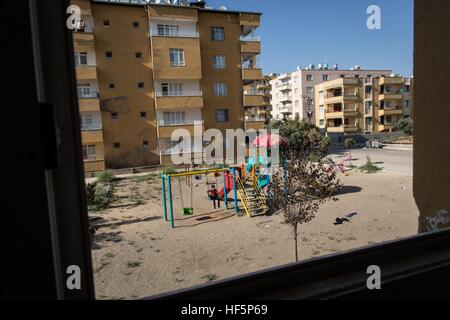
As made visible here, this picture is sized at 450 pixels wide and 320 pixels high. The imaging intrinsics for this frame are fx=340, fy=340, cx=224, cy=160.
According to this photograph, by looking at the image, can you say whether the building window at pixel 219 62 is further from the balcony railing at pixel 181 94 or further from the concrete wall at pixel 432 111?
the concrete wall at pixel 432 111

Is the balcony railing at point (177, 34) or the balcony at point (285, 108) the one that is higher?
the balcony railing at point (177, 34)

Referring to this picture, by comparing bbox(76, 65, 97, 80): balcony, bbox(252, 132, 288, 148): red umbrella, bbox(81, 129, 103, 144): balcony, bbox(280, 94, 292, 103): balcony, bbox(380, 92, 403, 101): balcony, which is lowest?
bbox(252, 132, 288, 148): red umbrella

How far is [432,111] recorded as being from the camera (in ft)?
6.54

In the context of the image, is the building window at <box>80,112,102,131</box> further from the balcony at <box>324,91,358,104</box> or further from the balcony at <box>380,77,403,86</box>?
the balcony at <box>380,77,403,86</box>

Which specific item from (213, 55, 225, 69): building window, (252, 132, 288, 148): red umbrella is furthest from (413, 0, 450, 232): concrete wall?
(213, 55, 225, 69): building window

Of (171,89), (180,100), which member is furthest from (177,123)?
(171,89)

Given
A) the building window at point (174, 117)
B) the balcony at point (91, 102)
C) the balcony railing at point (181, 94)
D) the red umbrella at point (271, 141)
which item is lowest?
the red umbrella at point (271, 141)

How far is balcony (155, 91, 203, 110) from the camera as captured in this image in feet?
69.4

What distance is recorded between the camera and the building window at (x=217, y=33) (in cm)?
2256

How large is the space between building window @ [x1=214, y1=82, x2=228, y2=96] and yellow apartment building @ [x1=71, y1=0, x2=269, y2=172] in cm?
7

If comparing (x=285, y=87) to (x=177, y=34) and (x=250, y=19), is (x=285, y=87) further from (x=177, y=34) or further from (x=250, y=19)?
(x=177, y=34)

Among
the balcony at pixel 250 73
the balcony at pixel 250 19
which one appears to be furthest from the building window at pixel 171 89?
the balcony at pixel 250 19

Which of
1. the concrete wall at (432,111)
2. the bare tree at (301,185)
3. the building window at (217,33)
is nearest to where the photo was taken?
the concrete wall at (432,111)

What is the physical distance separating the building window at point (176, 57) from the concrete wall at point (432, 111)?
→ 20240 millimetres
